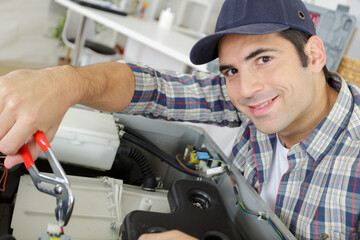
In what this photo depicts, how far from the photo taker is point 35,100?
0.59 metres

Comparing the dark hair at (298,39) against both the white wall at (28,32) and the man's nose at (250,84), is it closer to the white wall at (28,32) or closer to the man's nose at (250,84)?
the man's nose at (250,84)

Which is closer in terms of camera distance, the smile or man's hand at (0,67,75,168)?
man's hand at (0,67,75,168)

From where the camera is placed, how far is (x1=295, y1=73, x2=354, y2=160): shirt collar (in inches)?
35.5

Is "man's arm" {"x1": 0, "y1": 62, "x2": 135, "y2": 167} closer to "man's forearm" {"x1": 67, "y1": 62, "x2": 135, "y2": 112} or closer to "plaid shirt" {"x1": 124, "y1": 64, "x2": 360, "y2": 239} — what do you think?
"man's forearm" {"x1": 67, "y1": 62, "x2": 135, "y2": 112}

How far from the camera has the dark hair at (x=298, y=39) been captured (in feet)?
2.90

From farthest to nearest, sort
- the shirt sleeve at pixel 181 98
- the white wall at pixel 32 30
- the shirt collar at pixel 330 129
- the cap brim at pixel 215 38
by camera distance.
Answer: the white wall at pixel 32 30, the shirt sleeve at pixel 181 98, the shirt collar at pixel 330 129, the cap brim at pixel 215 38

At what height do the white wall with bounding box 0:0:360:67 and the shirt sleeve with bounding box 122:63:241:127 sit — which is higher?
the shirt sleeve with bounding box 122:63:241:127

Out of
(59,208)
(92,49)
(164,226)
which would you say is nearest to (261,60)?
(164,226)

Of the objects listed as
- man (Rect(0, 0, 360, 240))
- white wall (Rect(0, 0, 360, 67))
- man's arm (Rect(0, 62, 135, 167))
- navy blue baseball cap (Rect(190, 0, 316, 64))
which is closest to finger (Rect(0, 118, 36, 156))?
man's arm (Rect(0, 62, 135, 167))

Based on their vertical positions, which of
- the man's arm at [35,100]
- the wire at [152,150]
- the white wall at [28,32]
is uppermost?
the man's arm at [35,100]

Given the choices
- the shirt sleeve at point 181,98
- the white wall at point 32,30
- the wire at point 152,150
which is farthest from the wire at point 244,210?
the white wall at point 32,30

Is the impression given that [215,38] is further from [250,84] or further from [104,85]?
[104,85]

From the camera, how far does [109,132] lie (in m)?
0.86

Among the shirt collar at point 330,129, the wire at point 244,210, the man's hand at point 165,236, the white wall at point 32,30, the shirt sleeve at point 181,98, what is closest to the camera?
the man's hand at point 165,236
